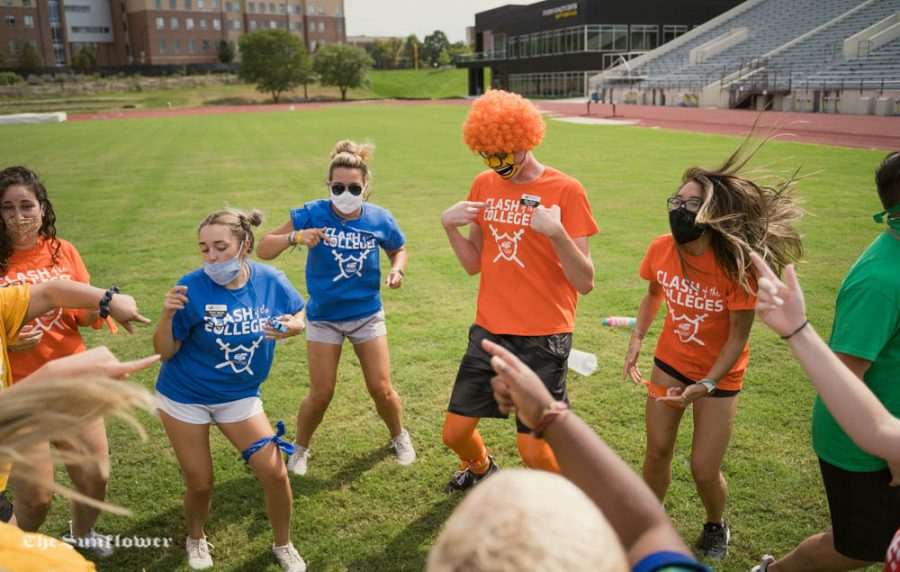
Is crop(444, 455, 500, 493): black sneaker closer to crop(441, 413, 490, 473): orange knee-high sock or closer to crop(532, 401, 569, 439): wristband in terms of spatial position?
crop(441, 413, 490, 473): orange knee-high sock

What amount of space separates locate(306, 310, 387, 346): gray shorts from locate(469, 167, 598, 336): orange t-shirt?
1161 mm

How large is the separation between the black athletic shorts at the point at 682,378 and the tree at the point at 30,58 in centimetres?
11084

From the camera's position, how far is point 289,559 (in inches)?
159

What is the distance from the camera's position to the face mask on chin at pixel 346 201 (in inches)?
199

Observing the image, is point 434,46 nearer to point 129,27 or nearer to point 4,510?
point 129,27

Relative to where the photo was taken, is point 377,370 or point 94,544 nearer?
point 94,544

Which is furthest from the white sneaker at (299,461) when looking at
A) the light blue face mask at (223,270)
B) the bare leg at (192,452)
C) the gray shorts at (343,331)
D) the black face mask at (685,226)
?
the black face mask at (685,226)

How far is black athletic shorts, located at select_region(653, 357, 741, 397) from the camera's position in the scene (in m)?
3.84

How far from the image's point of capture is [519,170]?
14.2 ft

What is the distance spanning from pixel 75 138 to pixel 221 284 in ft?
118

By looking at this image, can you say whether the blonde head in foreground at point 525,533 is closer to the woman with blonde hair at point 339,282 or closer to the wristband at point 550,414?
the wristband at point 550,414

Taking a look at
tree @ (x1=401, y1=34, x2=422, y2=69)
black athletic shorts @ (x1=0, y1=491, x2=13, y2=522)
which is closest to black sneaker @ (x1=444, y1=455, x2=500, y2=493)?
black athletic shorts @ (x1=0, y1=491, x2=13, y2=522)

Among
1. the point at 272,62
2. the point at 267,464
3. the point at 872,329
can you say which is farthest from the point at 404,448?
the point at 272,62

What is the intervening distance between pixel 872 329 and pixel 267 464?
3.19 metres
